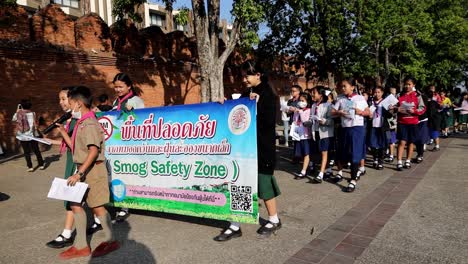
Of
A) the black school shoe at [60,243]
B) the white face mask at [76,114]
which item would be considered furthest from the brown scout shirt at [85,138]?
the black school shoe at [60,243]

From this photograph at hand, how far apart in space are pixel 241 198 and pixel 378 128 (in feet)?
18.4

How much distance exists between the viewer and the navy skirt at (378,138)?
8438mm

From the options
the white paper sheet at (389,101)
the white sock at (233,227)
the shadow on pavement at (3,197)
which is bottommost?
the shadow on pavement at (3,197)

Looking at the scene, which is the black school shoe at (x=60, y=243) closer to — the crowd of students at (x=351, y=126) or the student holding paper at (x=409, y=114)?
the crowd of students at (x=351, y=126)

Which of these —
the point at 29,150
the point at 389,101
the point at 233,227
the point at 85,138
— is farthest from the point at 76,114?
the point at 389,101

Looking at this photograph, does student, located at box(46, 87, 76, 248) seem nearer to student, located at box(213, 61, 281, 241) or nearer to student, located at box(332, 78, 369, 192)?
student, located at box(213, 61, 281, 241)

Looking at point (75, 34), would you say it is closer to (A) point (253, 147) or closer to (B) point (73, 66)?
(B) point (73, 66)

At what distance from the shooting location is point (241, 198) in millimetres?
4043

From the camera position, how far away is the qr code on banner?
13.1 feet

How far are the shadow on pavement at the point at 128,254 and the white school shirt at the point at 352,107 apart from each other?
4.00 m

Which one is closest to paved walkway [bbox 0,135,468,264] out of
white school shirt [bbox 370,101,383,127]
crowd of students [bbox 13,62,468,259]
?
crowd of students [bbox 13,62,468,259]

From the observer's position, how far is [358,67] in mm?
19047

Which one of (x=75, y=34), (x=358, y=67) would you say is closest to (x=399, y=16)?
(x=358, y=67)

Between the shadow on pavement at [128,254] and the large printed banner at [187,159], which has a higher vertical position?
the large printed banner at [187,159]
